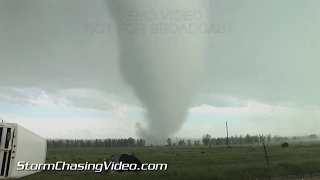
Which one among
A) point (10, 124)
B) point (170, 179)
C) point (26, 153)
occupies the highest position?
point (10, 124)

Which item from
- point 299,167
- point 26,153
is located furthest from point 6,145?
point 299,167

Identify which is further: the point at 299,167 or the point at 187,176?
the point at 299,167

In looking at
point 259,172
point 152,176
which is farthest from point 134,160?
point 259,172

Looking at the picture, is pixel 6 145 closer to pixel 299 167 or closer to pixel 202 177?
pixel 202 177

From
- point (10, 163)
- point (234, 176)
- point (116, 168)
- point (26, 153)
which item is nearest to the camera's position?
point (10, 163)

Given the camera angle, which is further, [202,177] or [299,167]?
[299,167]

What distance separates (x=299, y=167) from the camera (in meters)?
29.7

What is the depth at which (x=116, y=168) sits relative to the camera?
2588cm

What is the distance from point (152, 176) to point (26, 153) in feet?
30.2

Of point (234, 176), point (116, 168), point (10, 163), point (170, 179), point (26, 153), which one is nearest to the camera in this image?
point (10, 163)

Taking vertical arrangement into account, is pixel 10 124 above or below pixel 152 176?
above

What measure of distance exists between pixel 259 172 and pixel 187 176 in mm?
6762

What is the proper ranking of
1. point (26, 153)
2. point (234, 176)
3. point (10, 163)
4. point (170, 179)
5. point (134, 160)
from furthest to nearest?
1. point (134, 160)
2. point (234, 176)
3. point (170, 179)
4. point (26, 153)
5. point (10, 163)

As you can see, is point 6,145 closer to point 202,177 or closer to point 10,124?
point 10,124
